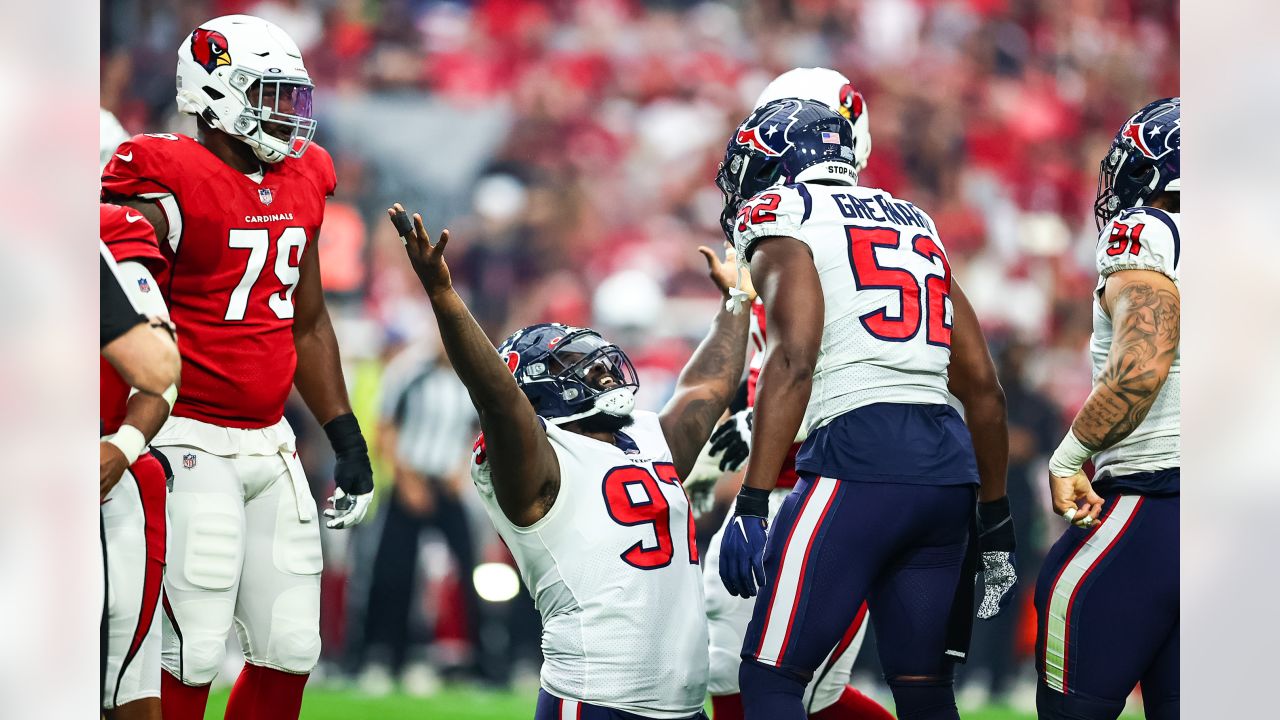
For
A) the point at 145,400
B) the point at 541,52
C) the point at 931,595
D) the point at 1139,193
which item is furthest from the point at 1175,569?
the point at 541,52

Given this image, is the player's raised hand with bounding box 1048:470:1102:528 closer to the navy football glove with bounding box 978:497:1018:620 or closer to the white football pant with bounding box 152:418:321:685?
the navy football glove with bounding box 978:497:1018:620

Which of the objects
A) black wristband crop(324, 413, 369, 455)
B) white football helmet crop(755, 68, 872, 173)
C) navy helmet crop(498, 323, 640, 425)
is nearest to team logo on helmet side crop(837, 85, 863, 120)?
white football helmet crop(755, 68, 872, 173)

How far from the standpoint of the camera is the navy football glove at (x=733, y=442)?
→ 4.64 meters

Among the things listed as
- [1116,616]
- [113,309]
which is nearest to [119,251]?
[113,309]

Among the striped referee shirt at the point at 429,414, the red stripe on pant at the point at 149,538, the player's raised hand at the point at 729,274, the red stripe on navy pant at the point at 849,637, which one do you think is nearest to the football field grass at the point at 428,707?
the striped referee shirt at the point at 429,414

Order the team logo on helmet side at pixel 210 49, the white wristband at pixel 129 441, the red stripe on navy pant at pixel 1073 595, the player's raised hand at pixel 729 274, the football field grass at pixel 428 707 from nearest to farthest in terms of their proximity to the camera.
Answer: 1. the white wristband at pixel 129 441
2. the red stripe on navy pant at pixel 1073 595
3. the team logo on helmet side at pixel 210 49
4. the player's raised hand at pixel 729 274
5. the football field grass at pixel 428 707

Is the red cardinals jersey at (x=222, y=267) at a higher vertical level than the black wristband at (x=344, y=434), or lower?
higher

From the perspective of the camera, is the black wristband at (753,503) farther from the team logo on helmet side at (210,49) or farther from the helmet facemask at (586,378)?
the team logo on helmet side at (210,49)

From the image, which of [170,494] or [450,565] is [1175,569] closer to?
[170,494]

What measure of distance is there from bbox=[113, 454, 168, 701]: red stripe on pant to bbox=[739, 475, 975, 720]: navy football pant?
1.39 meters

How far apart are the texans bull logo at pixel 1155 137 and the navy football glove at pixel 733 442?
153 centimetres

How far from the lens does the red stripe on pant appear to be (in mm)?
3059

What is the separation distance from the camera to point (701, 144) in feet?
31.7
